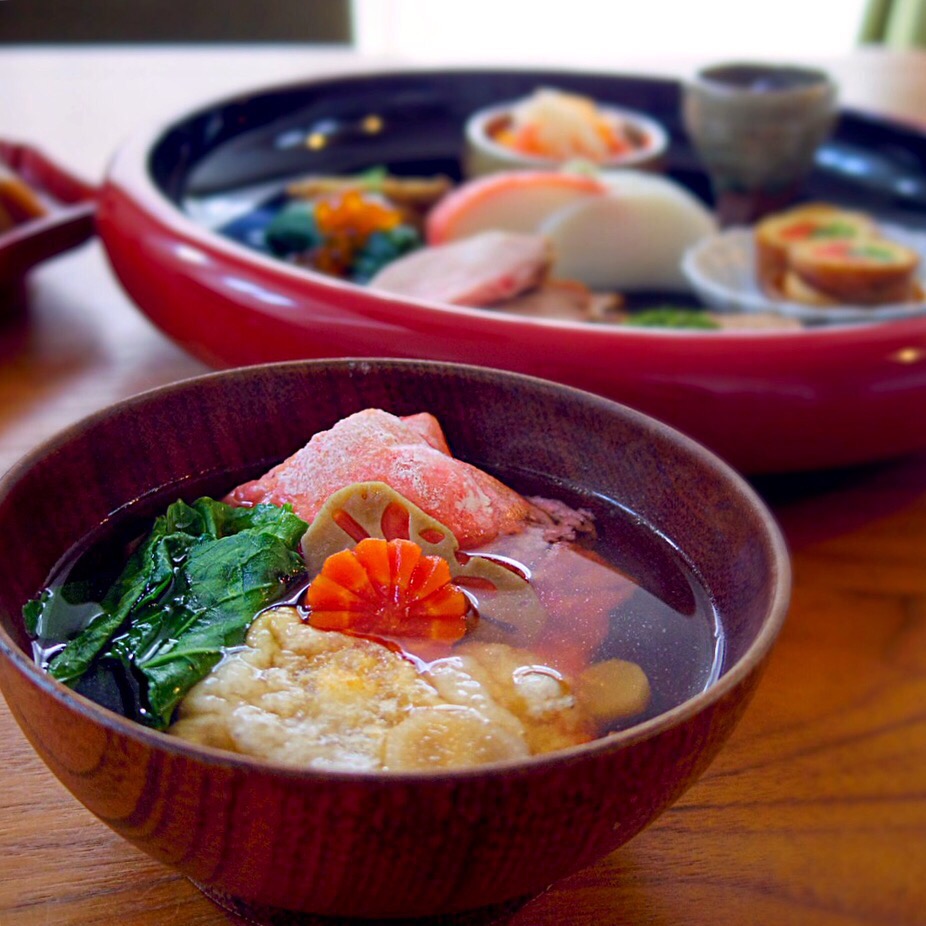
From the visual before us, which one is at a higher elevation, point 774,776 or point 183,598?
point 183,598

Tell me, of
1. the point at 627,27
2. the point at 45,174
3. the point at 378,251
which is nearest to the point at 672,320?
the point at 378,251

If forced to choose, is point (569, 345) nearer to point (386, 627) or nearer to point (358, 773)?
point (386, 627)

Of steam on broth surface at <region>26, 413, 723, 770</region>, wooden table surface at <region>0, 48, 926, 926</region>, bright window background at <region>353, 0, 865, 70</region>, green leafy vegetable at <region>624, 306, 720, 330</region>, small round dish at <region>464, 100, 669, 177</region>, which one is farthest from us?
bright window background at <region>353, 0, 865, 70</region>

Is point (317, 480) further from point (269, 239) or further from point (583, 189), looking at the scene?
point (583, 189)

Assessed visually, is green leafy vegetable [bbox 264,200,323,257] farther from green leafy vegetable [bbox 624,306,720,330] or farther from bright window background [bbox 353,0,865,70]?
bright window background [bbox 353,0,865,70]

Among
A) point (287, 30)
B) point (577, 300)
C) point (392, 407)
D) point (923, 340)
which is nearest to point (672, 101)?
point (577, 300)

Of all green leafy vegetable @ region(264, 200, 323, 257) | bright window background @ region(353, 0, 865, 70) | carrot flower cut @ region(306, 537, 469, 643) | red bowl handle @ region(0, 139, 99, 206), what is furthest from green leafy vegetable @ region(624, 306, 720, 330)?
bright window background @ region(353, 0, 865, 70)
